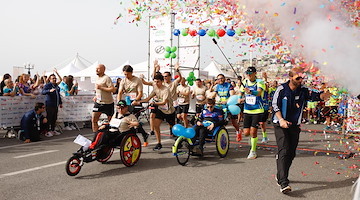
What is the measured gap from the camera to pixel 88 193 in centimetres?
491

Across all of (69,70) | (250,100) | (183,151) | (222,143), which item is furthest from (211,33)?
(69,70)

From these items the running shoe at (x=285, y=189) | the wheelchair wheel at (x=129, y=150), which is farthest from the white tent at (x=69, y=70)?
the running shoe at (x=285, y=189)

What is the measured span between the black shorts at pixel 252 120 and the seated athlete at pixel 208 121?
23.3 inches

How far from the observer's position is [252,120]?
7473 millimetres

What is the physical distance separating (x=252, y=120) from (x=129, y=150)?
2.76 meters

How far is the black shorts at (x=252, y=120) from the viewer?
735 cm

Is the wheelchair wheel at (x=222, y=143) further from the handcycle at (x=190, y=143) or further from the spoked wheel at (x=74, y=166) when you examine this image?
the spoked wheel at (x=74, y=166)

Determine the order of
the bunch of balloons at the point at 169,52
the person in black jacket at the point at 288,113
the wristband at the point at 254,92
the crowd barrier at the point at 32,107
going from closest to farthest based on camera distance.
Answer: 1. the person in black jacket at the point at 288,113
2. the wristband at the point at 254,92
3. the crowd barrier at the point at 32,107
4. the bunch of balloons at the point at 169,52

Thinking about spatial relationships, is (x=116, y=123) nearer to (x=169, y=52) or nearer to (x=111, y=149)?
(x=111, y=149)

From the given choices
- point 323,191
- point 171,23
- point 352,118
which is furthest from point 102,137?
point 171,23

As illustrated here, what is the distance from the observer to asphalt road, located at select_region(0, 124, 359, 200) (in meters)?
4.92

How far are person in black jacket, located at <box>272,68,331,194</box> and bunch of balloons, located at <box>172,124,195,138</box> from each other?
1807 millimetres

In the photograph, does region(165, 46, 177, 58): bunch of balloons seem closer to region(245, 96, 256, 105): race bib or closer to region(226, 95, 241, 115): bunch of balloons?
region(226, 95, 241, 115): bunch of balloons

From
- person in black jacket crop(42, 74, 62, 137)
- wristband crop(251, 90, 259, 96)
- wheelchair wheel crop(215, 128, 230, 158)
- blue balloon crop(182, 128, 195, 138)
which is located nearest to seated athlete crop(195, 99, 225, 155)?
wheelchair wheel crop(215, 128, 230, 158)
